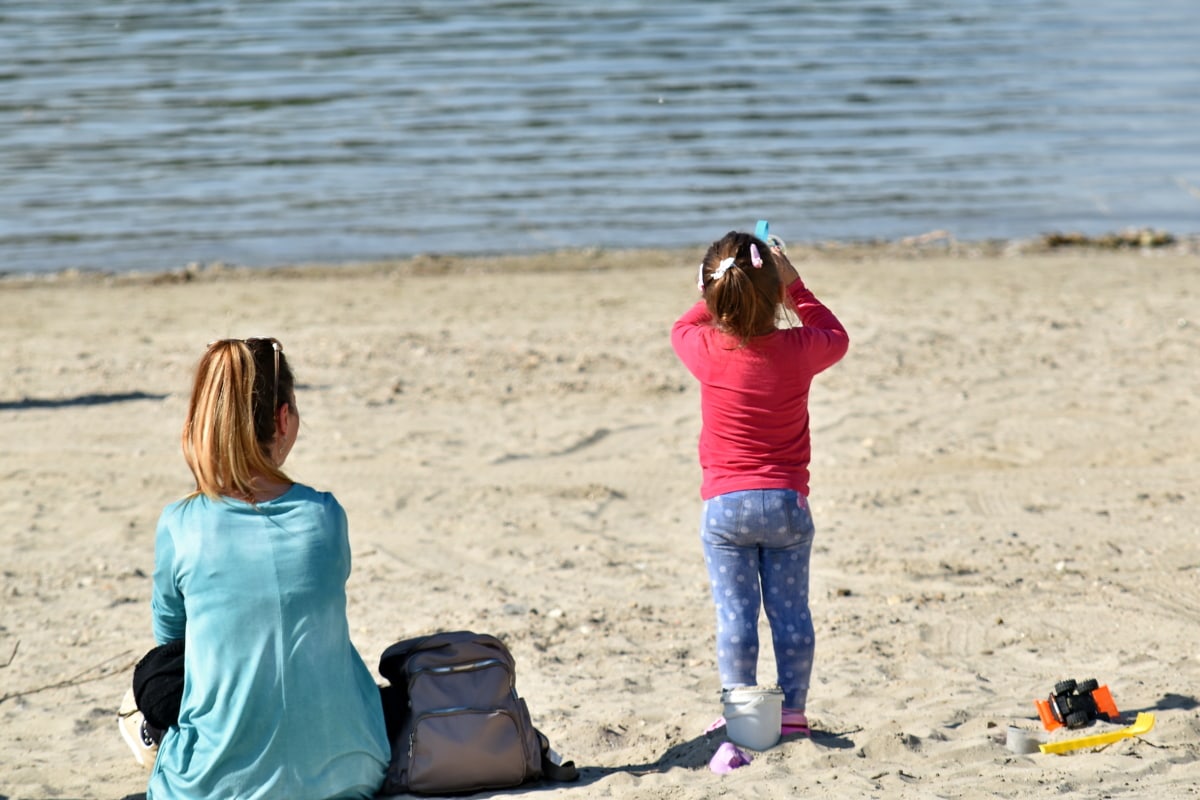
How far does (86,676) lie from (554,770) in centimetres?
200

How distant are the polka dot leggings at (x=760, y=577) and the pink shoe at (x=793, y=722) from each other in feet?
0.07

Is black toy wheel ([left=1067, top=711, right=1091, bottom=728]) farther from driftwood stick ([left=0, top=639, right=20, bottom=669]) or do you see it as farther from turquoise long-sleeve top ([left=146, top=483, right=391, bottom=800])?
driftwood stick ([left=0, top=639, right=20, bottom=669])

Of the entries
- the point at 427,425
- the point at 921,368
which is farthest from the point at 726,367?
the point at 921,368

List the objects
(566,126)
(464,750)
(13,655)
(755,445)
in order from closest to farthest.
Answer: (464,750) → (755,445) → (13,655) → (566,126)

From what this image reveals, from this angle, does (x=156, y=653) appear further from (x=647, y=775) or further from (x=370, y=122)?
(x=370, y=122)

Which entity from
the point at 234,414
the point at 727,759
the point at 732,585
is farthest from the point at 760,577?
the point at 234,414

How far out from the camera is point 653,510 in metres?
6.58

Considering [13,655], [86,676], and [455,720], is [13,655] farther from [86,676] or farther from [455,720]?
[455,720]

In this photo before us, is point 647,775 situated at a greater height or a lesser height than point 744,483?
lesser

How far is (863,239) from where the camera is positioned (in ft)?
43.9

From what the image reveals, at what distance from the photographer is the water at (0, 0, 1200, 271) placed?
13.9m

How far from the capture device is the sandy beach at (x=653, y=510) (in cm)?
434

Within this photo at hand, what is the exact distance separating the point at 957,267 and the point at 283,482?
9312 millimetres

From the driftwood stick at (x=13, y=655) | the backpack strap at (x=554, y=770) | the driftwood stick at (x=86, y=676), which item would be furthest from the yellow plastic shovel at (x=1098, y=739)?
the driftwood stick at (x=13, y=655)
